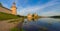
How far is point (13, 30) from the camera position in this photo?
7992 millimetres

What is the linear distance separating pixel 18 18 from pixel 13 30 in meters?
5.25

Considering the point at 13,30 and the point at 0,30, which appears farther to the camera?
the point at 13,30

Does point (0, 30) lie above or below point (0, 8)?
below

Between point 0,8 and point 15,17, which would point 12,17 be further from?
point 0,8

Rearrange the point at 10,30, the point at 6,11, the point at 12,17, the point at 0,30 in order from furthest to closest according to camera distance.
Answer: the point at 6,11
the point at 12,17
the point at 10,30
the point at 0,30

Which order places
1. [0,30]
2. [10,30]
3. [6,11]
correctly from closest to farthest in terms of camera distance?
[0,30] < [10,30] < [6,11]

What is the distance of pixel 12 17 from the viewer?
12805 mm

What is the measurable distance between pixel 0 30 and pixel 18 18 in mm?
6003

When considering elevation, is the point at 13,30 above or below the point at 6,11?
below

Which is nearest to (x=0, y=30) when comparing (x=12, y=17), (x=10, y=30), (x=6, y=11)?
(x=10, y=30)

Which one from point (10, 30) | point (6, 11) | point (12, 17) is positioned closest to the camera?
point (10, 30)

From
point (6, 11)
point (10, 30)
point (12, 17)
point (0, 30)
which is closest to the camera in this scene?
point (0, 30)

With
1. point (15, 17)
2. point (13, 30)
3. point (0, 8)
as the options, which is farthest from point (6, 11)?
point (13, 30)

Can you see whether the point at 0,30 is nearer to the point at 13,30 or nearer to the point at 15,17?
the point at 13,30
